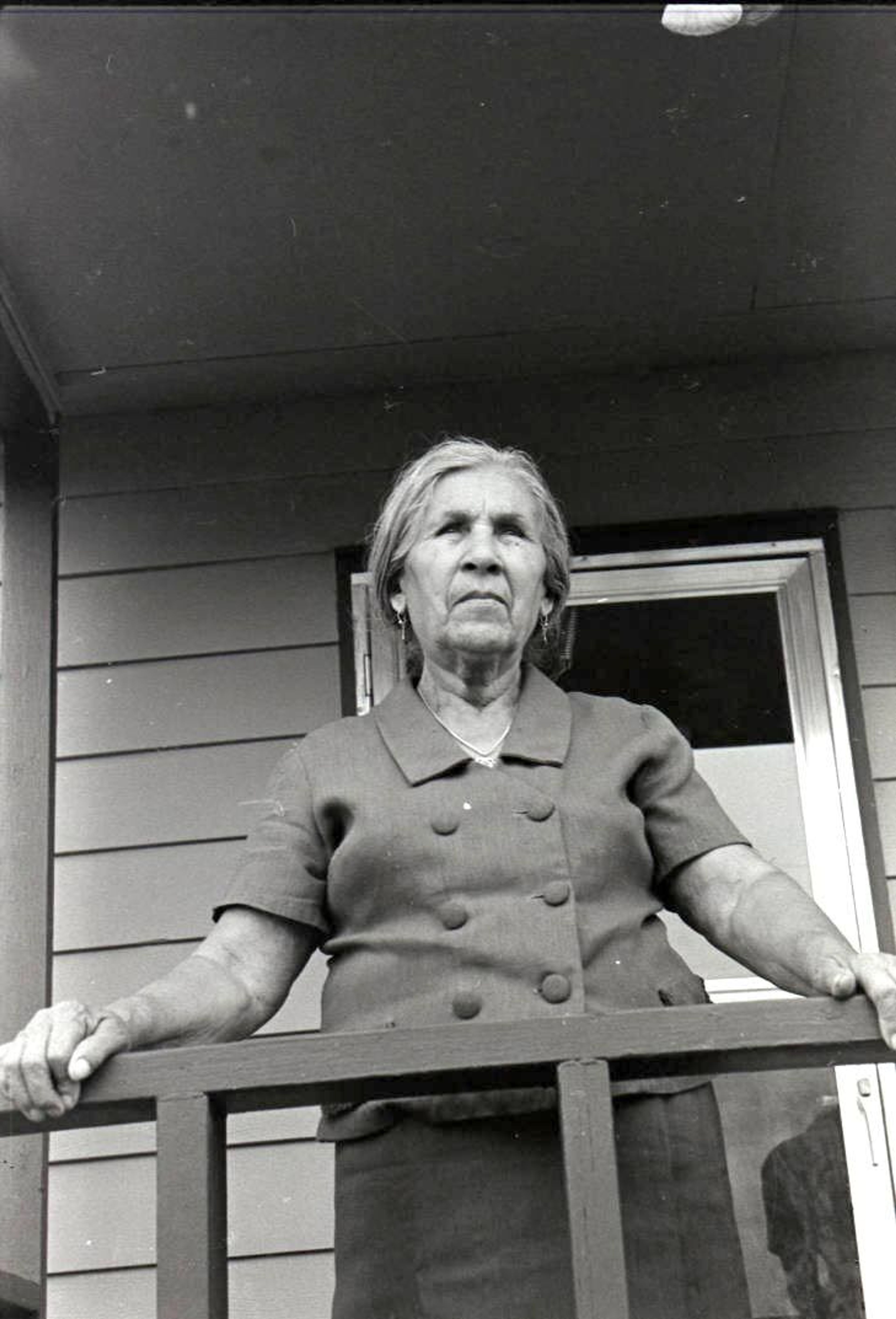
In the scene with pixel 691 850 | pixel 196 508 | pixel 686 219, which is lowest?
pixel 691 850

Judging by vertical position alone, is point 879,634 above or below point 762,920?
above

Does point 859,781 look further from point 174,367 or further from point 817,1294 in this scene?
point 174,367

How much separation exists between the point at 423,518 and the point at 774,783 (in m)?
1.80

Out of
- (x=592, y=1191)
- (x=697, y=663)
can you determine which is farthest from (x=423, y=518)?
(x=697, y=663)

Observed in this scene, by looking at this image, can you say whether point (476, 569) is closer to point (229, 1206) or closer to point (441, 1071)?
point (441, 1071)

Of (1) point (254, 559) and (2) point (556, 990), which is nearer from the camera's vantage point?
(2) point (556, 990)

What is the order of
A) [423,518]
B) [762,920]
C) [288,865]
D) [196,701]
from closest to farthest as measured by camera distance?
[762,920], [288,865], [423,518], [196,701]

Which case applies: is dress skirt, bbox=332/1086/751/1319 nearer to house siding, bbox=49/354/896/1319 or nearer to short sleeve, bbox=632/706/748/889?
short sleeve, bbox=632/706/748/889

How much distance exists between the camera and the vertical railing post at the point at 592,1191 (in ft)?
5.09

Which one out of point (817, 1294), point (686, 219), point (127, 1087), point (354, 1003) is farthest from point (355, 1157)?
point (686, 219)

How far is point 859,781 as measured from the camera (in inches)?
147

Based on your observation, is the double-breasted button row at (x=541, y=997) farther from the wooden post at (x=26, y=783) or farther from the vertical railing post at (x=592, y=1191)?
the wooden post at (x=26, y=783)

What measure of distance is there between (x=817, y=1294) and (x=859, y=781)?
42.8 inches

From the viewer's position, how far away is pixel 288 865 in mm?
2146
